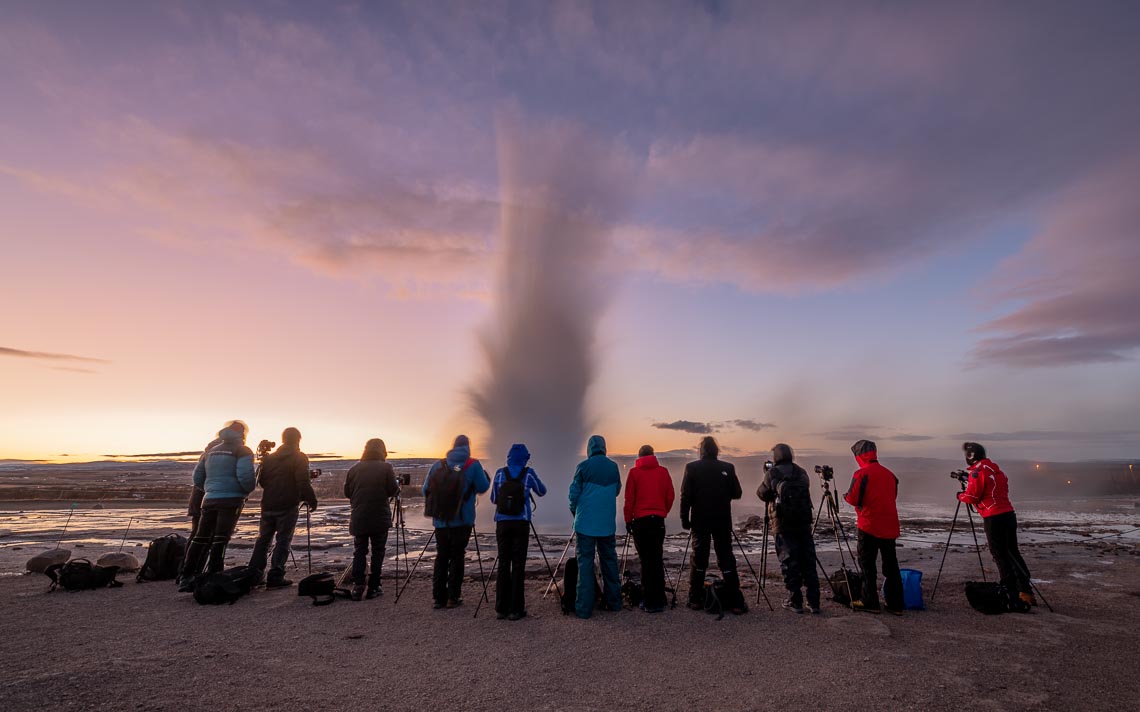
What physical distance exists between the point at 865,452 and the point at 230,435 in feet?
39.7

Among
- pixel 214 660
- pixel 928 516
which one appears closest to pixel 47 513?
pixel 214 660

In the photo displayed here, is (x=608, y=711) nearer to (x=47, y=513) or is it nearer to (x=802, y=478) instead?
(x=802, y=478)

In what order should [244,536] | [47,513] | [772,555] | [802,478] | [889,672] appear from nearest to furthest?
1. [889,672]
2. [802,478]
3. [772,555]
4. [244,536]
5. [47,513]

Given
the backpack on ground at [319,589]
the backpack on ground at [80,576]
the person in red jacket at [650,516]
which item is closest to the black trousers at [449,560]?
the backpack on ground at [319,589]

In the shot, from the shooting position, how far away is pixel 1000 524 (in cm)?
916

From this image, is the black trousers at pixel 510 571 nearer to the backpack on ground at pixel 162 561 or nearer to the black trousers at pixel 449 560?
the black trousers at pixel 449 560

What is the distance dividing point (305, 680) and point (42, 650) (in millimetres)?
3782

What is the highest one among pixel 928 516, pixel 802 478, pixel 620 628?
pixel 802 478

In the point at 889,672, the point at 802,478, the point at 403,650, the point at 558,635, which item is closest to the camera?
the point at 889,672

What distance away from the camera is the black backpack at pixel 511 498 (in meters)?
8.88

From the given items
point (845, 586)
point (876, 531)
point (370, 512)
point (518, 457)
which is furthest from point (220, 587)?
point (876, 531)

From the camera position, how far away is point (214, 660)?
6.42 m

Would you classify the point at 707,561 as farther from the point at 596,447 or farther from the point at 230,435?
the point at 230,435

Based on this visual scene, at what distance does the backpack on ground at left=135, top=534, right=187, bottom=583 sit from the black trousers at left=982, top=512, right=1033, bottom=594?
619 inches
